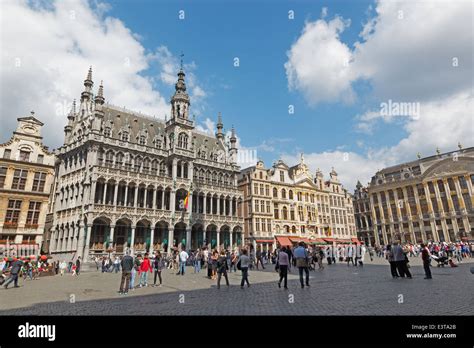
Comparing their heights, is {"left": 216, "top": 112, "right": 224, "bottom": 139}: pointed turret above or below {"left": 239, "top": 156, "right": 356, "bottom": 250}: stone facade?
above

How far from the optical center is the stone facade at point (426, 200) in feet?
193

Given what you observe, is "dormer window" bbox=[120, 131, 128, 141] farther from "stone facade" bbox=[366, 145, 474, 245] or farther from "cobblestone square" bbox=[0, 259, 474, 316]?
"stone facade" bbox=[366, 145, 474, 245]

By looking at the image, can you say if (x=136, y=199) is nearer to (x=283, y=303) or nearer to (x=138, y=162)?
(x=138, y=162)

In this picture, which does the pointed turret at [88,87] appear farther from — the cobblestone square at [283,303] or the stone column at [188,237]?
the cobblestone square at [283,303]

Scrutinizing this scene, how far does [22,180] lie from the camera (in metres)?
37.1

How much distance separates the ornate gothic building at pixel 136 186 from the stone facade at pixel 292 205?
3.40 meters

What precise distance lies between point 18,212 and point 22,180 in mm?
4039


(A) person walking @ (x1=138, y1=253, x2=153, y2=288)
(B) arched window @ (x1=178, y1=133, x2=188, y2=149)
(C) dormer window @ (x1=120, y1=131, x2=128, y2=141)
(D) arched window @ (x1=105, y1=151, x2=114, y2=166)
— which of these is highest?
(B) arched window @ (x1=178, y1=133, x2=188, y2=149)

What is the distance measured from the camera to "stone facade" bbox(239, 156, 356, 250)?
171 ft

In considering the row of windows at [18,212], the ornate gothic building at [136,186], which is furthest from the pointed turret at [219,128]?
the row of windows at [18,212]

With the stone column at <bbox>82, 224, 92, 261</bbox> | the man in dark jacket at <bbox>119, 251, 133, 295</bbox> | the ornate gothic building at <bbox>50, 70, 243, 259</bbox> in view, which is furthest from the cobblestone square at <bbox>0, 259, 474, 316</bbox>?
the ornate gothic building at <bbox>50, 70, 243, 259</bbox>

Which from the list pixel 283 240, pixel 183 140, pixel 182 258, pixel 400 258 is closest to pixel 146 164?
pixel 183 140

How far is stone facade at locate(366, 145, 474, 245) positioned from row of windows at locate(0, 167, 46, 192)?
60682mm
